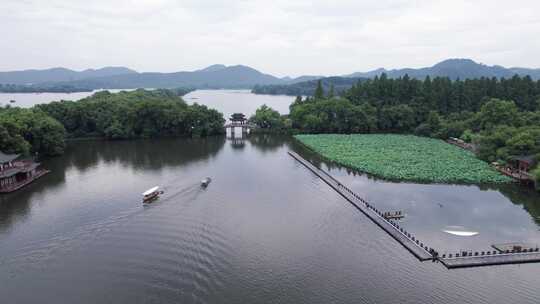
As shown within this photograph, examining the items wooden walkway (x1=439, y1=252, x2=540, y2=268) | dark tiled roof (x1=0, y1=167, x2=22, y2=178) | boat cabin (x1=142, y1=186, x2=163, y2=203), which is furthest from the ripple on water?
dark tiled roof (x1=0, y1=167, x2=22, y2=178)

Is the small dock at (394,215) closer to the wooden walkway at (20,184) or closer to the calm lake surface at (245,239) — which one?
the calm lake surface at (245,239)

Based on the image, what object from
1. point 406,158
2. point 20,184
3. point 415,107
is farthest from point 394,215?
point 415,107

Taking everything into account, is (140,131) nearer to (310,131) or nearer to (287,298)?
(310,131)

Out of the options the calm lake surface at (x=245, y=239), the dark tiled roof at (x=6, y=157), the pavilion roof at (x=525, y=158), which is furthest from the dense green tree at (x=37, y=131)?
the pavilion roof at (x=525, y=158)

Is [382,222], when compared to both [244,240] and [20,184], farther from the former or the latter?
[20,184]

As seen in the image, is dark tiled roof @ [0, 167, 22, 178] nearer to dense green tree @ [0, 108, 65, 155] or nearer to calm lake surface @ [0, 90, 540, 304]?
calm lake surface @ [0, 90, 540, 304]
